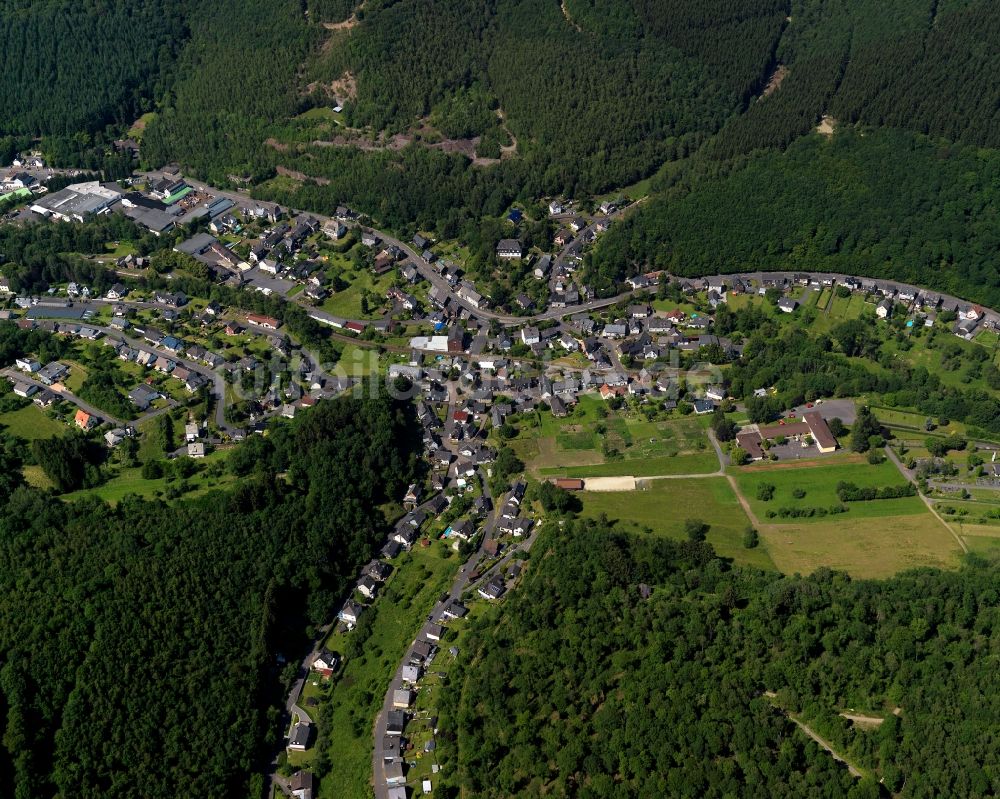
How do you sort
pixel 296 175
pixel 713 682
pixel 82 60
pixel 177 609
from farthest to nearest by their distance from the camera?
1. pixel 82 60
2. pixel 296 175
3. pixel 177 609
4. pixel 713 682

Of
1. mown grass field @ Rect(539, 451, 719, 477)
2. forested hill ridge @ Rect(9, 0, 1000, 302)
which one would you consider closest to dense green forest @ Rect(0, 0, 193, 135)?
forested hill ridge @ Rect(9, 0, 1000, 302)

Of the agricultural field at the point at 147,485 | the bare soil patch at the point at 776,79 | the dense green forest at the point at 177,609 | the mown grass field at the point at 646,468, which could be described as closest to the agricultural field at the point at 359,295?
the dense green forest at the point at 177,609

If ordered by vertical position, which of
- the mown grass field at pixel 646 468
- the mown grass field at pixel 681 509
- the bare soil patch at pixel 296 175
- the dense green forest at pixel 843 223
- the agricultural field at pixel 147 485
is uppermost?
the dense green forest at pixel 843 223

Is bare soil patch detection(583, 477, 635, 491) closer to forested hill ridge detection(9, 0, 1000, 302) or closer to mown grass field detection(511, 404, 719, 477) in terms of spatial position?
mown grass field detection(511, 404, 719, 477)

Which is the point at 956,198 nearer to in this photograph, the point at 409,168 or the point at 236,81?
the point at 409,168

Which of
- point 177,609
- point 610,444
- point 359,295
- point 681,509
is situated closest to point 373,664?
point 177,609

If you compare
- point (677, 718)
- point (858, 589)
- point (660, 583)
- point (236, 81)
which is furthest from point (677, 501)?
point (236, 81)

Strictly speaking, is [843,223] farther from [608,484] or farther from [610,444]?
[608,484]

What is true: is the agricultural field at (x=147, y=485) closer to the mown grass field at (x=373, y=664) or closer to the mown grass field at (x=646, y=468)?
the mown grass field at (x=373, y=664)
